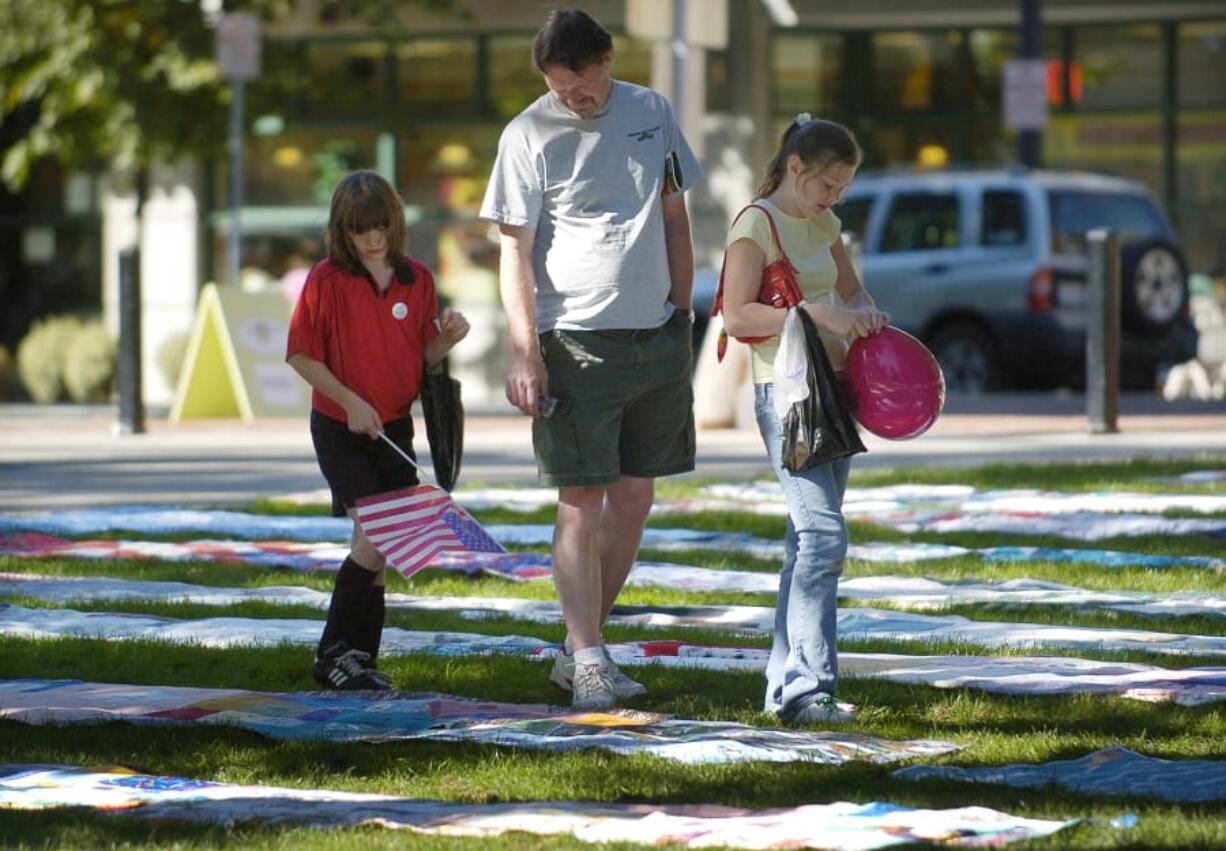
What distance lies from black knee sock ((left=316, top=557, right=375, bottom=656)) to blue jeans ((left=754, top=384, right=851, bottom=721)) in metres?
1.23

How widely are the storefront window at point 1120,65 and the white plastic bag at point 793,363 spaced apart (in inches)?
756

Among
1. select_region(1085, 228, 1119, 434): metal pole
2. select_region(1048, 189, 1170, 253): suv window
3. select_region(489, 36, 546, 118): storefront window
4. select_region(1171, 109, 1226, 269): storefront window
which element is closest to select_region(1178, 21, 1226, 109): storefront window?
select_region(1171, 109, 1226, 269): storefront window

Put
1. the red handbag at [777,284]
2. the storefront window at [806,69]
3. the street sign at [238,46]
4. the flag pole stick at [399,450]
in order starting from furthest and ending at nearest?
the storefront window at [806,69] < the street sign at [238,46] < the flag pole stick at [399,450] < the red handbag at [777,284]

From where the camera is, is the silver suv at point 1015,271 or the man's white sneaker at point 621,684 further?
the silver suv at point 1015,271

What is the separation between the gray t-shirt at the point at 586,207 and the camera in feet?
21.8

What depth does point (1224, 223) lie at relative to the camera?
24.5 metres

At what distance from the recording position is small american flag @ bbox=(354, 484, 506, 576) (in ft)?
22.2

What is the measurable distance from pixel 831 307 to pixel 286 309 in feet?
43.3

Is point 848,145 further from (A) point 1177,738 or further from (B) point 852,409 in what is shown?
(A) point 1177,738

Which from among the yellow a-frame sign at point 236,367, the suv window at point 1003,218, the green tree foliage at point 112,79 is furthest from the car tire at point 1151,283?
the green tree foliage at point 112,79

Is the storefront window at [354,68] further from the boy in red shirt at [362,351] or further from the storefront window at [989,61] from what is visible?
the boy in red shirt at [362,351]

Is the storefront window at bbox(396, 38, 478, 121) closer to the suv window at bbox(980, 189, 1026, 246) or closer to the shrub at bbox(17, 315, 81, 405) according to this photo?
the shrub at bbox(17, 315, 81, 405)

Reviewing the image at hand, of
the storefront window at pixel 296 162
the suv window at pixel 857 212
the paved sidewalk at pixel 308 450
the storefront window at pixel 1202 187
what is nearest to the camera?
the paved sidewalk at pixel 308 450

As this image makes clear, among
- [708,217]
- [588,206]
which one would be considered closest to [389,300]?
[588,206]
